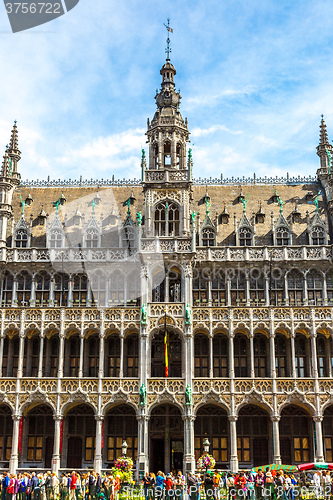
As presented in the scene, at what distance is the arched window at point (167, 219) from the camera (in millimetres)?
54084

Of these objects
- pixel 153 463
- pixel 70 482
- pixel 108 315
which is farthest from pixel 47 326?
pixel 70 482

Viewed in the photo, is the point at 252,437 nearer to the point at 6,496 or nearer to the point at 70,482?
the point at 70,482

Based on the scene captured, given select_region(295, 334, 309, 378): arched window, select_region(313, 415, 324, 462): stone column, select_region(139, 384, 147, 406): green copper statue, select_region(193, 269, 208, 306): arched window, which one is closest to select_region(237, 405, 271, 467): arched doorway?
select_region(313, 415, 324, 462): stone column

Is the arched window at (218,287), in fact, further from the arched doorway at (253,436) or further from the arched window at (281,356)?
the arched doorway at (253,436)

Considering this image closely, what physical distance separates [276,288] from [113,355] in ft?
47.0

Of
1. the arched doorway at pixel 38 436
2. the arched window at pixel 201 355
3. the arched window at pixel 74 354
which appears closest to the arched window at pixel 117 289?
the arched window at pixel 74 354

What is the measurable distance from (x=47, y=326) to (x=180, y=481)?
19079mm

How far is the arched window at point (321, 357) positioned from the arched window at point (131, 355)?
47.3ft

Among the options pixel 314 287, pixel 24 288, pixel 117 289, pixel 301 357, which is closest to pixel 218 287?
pixel 314 287

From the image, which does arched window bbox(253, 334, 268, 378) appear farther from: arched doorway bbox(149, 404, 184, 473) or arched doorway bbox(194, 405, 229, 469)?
arched doorway bbox(149, 404, 184, 473)

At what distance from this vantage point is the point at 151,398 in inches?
1928

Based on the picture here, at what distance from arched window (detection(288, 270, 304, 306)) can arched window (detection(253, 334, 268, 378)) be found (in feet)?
12.6

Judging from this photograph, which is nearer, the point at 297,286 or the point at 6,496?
the point at 6,496

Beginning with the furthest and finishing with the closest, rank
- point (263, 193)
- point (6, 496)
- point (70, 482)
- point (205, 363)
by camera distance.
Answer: point (263, 193) → point (205, 363) → point (70, 482) → point (6, 496)
